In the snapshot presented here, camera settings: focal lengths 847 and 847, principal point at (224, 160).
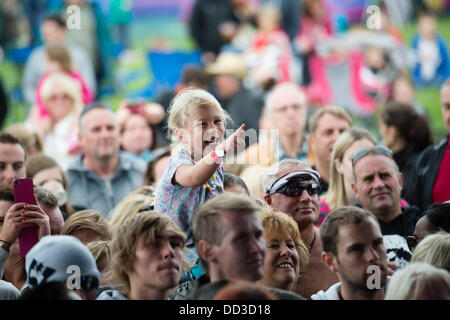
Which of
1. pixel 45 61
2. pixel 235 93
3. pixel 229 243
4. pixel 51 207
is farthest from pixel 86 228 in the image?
pixel 45 61

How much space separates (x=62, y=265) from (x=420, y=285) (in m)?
1.84

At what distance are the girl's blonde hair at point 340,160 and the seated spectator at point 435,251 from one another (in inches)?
78.7

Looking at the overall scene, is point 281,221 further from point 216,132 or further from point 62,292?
point 62,292

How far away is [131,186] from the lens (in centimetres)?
842

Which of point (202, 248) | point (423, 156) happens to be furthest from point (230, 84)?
point (202, 248)

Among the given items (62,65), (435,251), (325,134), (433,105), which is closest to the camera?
(435,251)

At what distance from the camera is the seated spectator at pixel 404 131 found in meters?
8.25

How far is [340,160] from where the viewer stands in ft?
23.5

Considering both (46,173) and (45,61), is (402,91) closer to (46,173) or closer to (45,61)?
(45,61)

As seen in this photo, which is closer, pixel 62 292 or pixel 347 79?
pixel 62 292

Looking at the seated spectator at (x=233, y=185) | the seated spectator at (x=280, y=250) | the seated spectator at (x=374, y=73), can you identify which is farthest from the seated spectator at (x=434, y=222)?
the seated spectator at (x=374, y=73)

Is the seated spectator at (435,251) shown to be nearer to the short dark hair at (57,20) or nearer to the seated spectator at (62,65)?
the seated spectator at (62,65)

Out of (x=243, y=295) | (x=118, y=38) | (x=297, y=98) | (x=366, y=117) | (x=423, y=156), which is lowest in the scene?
(x=243, y=295)

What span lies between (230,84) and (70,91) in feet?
9.57
